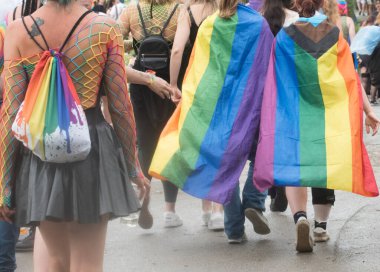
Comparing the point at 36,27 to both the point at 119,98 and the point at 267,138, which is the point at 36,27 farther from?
the point at 267,138

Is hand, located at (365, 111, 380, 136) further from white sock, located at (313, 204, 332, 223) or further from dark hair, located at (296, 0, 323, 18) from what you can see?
dark hair, located at (296, 0, 323, 18)

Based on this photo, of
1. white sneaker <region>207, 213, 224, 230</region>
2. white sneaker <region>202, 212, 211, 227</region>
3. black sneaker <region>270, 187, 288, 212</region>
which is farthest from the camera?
black sneaker <region>270, 187, 288, 212</region>

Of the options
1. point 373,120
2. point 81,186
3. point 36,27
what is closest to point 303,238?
point 373,120

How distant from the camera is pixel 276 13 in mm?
6516

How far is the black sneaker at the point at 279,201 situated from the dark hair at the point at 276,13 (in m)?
1.58

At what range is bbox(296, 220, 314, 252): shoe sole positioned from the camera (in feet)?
20.1

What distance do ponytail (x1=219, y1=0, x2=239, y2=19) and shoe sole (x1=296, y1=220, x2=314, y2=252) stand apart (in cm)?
147

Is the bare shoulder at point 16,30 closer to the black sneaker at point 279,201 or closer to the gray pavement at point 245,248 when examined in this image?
the gray pavement at point 245,248

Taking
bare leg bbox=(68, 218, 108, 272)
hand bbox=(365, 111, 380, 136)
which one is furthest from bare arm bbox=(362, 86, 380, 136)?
bare leg bbox=(68, 218, 108, 272)

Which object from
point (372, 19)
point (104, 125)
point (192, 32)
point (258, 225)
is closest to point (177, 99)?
point (192, 32)

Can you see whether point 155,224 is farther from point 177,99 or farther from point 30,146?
point 30,146

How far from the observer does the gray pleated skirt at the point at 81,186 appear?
12.3ft

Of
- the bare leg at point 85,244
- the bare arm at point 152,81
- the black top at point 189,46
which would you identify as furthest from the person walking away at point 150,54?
the bare leg at point 85,244

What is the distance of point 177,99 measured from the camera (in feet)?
22.4
